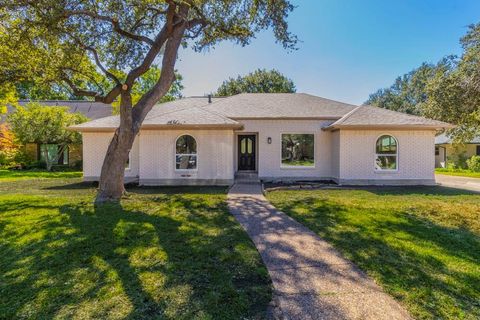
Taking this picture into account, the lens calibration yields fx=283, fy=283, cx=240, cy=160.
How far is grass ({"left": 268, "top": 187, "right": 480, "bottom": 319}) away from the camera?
11.6ft

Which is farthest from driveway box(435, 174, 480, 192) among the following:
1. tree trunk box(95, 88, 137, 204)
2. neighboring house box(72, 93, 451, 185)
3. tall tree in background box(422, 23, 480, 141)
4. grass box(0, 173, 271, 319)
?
tree trunk box(95, 88, 137, 204)

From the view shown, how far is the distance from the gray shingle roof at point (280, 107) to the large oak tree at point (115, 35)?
404cm

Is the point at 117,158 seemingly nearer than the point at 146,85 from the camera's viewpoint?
Yes

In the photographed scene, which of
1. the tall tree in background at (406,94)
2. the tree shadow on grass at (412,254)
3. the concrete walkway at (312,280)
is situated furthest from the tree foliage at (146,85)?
the tall tree in background at (406,94)

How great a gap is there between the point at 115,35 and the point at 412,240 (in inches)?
515

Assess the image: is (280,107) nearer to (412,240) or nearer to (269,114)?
(269,114)

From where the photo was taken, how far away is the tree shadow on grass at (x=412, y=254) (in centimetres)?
343

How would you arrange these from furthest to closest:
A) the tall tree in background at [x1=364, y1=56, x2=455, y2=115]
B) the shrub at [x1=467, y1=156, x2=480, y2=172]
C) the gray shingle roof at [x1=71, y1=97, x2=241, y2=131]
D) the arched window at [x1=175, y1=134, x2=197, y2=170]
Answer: the tall tree in background at [x1=364, y1=56, x2=455, y2=115] → the shrub at [x1=467, y1=156, x2=480, y2=172] → the arched window at [x1=175, y1=134, x2=197, y2=170] → the gray shingle roof at [x1=71, y1=97, x2=241, y2=131]

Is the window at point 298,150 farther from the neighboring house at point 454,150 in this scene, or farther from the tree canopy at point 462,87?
the neighboring house at point 454,150

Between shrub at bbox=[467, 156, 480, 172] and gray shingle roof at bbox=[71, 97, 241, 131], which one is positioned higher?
gray shingle roof at bbox=[71, 97, 241, 131]


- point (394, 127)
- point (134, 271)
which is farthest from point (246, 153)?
point (134, 271)

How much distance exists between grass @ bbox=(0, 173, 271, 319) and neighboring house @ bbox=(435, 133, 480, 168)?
29.7m

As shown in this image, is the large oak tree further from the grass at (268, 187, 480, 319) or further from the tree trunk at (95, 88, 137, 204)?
the grass at (268, 187, 480, 319)

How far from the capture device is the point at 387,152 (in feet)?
46.5
